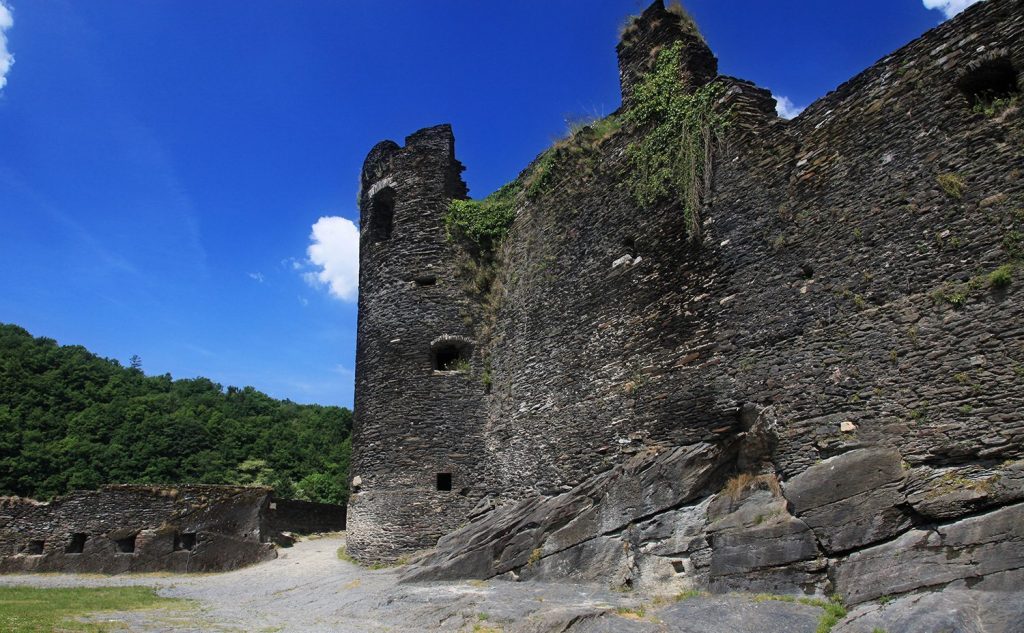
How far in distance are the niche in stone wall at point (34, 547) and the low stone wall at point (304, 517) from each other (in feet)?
18.0

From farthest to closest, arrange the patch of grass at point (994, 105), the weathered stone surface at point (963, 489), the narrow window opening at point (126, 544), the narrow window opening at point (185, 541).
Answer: the narrow window opening at point (126, 544)
the narrow window opening at point (185, 541)
the patch of grass at point (994, 105)
the weathered stone surface at point (963, 489)

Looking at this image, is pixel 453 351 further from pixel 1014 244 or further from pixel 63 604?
pixel 1014 244

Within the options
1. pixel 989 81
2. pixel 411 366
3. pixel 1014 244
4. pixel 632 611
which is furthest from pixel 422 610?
pixel 989 81

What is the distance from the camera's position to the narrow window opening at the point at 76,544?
18.2m

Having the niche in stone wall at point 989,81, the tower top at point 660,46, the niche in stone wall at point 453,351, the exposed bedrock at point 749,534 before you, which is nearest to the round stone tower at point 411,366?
the niche in stone wall at point 453,351

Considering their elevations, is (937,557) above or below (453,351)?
below

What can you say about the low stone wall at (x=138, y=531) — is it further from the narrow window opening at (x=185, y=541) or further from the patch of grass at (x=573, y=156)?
the patch of grass at (x=573, y=156)

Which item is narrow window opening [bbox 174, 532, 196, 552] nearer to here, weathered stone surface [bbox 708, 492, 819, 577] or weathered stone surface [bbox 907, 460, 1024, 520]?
weathered stone surface [bbox 708, 492, 819, 577]

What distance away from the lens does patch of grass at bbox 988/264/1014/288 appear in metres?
7.67

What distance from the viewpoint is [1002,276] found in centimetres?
769

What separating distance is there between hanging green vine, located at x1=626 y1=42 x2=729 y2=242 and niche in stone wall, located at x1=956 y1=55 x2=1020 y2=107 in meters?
3.56

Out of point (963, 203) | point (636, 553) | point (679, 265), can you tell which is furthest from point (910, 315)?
point (636, 553)

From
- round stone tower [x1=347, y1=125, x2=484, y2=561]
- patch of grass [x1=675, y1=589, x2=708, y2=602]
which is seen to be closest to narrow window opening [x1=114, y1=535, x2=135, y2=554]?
round stone tower [x1=347, y1=125, x2=484, y2=561]

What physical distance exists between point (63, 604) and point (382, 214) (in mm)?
11041
